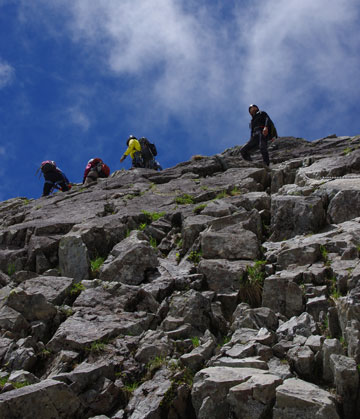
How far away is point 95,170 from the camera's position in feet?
91.6

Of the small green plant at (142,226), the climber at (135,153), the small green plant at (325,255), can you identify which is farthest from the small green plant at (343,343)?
the climber at (135,153)

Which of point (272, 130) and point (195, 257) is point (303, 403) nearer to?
point (195, 257)

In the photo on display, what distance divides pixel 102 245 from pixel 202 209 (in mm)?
3356

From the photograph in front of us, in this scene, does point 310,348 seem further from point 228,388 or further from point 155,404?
point 155,404

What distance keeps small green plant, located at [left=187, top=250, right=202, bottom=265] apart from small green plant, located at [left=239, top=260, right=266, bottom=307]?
1.70 m

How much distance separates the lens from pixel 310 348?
707 centimetres

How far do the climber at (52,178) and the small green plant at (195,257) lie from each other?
1683 centimetres

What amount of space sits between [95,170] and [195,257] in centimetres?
1746

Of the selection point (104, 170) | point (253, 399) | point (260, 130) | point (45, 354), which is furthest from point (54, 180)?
point (253, 399)

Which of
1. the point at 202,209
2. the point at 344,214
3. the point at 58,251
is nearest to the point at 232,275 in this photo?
the point at 344,214

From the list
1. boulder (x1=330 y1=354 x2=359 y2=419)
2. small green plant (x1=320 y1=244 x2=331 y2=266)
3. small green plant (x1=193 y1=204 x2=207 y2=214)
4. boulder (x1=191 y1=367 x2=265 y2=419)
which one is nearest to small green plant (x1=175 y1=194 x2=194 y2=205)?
small green plant (x1=193 y1=204 x2=207 y2=214)

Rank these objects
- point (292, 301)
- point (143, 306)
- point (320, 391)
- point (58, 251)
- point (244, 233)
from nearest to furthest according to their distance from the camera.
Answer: point (320, 391) → point (292, 301) → point (143, 306) → point (244, 233) → point (58, 251)

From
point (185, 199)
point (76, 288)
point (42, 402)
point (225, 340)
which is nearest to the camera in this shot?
point (42, 402)

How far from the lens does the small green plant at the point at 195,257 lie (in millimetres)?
11609
